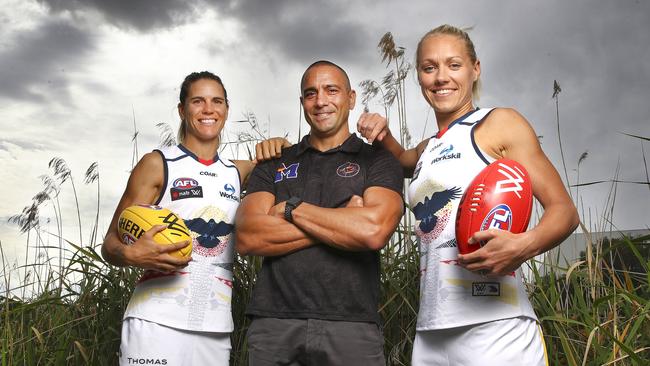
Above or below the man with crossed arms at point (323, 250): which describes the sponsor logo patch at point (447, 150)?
above

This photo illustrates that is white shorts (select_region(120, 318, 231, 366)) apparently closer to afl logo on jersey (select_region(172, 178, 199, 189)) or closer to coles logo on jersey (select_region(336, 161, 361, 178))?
afl logo on jersey (select_region(172, 178, 199, 189))

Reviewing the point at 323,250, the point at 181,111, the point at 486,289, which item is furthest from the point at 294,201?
the point at 181,111

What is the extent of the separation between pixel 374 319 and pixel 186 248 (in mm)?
1025

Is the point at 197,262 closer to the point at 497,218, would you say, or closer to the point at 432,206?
the point at 432,206

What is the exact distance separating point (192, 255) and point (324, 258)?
0.84 meters

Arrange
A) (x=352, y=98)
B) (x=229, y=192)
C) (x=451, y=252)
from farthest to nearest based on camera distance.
→ (x=229, y=192), (x=352, y=98), (x=451, y=252)

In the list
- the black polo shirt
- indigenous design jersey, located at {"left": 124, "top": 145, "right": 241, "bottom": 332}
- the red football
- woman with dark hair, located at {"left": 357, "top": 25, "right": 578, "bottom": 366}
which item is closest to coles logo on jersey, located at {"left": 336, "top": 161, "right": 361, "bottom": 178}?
the black polo shirt

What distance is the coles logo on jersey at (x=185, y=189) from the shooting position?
12.0 ft

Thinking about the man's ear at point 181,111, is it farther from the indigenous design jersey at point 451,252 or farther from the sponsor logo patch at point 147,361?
the indigenous design jersey at point 451,252

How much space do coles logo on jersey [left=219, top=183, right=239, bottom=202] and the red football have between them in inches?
61.5

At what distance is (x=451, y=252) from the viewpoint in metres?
2.88

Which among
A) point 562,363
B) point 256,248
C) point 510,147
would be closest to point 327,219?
point 256,248

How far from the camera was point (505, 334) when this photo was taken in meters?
2.74

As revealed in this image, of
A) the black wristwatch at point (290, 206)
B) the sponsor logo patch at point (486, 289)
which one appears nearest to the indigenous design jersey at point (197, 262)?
the black wristwatch at point (290, 206)
